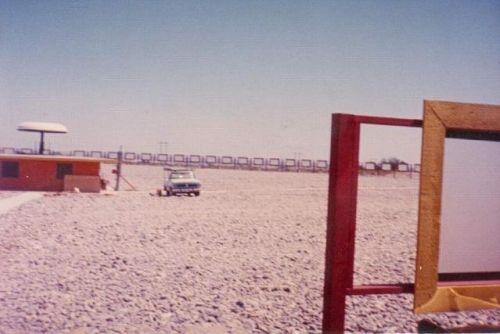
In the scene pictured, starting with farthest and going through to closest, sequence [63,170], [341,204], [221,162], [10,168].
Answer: [221,162] → [63,170] → [10,168] → [341,204]

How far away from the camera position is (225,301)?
548 centimetres

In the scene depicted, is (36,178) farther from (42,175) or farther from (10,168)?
(10,168)

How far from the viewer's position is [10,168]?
21547 millimetres

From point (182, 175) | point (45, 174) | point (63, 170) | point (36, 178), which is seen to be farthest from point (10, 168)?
point (182, 175)

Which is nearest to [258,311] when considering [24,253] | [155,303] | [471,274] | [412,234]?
[155,303]

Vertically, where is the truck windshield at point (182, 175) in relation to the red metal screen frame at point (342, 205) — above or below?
below

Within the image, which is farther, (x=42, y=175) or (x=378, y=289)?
(x=42, y=175)

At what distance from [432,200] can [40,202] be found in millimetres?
16775

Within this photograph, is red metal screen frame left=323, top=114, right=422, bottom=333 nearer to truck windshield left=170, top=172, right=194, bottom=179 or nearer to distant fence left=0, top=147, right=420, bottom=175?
truck windshield left=170, top=172, right=194, bottom=179

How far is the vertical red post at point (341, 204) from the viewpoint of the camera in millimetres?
2465

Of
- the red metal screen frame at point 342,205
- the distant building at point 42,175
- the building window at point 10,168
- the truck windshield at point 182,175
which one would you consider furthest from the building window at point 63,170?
the red metal screen frame at point 342,205

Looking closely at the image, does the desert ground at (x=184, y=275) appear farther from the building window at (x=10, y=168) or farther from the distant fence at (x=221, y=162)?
the distant fence at (x=221, y=162)

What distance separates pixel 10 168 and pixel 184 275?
18.9 m

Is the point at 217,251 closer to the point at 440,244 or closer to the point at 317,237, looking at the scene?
the point at 317,237
